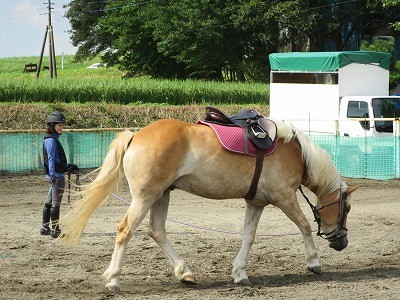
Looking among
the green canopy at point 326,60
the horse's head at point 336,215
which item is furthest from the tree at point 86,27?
the horse's head at point 336,215

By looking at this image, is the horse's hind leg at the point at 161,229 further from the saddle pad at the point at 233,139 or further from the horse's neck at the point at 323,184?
the horse's neck at the point at 323,184

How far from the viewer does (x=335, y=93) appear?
71.3 feet

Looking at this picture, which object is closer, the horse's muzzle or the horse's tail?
the horse's tail

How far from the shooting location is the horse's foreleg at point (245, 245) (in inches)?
329

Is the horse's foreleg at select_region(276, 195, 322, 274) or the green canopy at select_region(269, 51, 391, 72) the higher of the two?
the green canopy at select_region(269, 51, 391, 72)

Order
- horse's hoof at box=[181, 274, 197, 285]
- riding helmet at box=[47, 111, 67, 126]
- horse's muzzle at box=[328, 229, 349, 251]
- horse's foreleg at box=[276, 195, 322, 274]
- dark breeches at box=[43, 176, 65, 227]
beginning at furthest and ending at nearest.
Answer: dark breeches at box=[43, 176, 65, 227] < riding helmet at box=[47, 111, 67, 126] < horse's muzzle at box=[328, 229, 349, 251] < horse's foreleg at box=[276, 195, 322, 274] < horse's hoof at box=[181, 274, 197, 285]

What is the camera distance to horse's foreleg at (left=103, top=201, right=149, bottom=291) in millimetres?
7855

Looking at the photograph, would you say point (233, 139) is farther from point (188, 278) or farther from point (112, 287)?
point (112, 287)

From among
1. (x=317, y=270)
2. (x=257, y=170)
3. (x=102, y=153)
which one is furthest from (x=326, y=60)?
(x=257, y=170)

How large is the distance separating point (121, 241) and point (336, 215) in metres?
2.62

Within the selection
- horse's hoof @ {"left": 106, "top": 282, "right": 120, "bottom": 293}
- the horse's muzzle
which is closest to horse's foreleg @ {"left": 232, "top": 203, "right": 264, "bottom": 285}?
the horse's muzzle

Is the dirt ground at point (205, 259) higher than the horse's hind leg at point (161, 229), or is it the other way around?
the horse's hind leg at point (161, 229)

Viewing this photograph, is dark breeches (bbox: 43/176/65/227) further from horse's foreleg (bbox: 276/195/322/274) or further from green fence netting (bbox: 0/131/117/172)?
green fence netting (bbox: 0/131/117/172)

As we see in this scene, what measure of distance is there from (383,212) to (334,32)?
32322 mm
